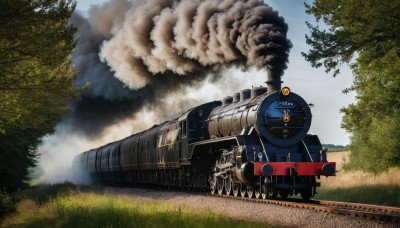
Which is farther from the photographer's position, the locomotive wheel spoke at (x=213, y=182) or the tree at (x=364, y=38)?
the locomotive wheel spoke at (x=213, y=182)

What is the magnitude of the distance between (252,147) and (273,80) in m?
2.43

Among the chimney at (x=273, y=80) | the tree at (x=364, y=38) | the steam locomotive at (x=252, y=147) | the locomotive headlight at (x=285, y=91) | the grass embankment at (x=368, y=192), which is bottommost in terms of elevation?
the grass embankment at (x=368, y=192)

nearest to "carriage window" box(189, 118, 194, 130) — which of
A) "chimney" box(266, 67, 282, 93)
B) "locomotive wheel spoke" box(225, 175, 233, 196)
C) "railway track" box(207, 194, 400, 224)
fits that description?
"locomotive wheel spoke" box(225, 175, 233, 196)

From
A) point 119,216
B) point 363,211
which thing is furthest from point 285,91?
point 119,216

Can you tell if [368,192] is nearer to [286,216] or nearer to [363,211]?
[363,211]

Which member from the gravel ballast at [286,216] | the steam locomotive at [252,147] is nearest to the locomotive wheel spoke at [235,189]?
the steam locomotive at [252,147]

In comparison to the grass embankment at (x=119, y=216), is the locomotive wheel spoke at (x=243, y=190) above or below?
above

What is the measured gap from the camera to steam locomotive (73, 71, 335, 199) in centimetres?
1455

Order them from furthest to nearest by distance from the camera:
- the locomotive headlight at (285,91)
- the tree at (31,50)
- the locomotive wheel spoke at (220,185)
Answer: the locomotive wheel spoke at (220,185) < the locomotive headlight at (285,91) < the tree at (31,50)

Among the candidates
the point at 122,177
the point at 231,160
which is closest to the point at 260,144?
the point at 231,160

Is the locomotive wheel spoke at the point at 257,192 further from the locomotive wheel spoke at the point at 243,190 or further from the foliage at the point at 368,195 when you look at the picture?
the foliage at the point at 368,195

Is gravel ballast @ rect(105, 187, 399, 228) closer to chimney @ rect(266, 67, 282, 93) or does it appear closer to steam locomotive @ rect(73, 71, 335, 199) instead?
steam locomotive @ rect(73, 71, 335, 199)

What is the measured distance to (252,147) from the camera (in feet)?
49.3

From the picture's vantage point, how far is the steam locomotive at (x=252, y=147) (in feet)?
47.8
